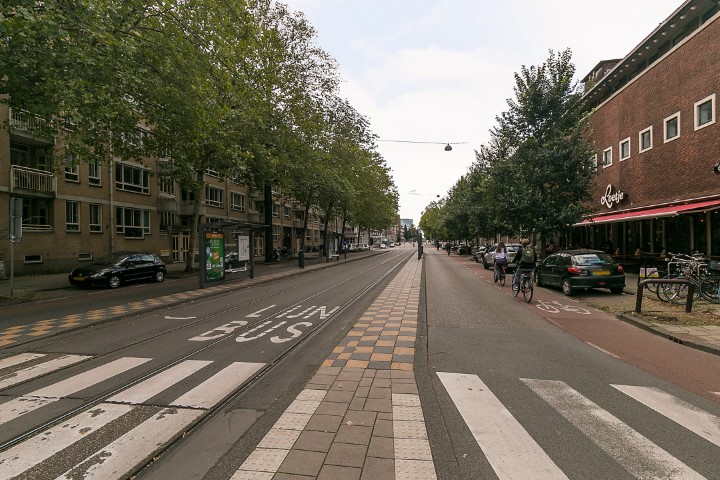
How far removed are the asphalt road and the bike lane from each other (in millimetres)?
25

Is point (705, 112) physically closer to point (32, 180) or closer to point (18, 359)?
point (18, 359)

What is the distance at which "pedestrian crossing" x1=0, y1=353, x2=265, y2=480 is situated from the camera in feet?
9.70

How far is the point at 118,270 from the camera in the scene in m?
16.5

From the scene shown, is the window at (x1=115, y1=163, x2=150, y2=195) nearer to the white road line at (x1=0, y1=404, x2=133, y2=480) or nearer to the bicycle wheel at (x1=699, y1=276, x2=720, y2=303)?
the white road line at (x1=0, y1=404, x2=133, y2=480)

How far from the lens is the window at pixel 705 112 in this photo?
15.9 metres

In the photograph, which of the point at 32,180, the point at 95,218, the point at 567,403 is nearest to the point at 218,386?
the point at 567,403

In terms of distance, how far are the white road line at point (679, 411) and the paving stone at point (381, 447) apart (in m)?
2.70

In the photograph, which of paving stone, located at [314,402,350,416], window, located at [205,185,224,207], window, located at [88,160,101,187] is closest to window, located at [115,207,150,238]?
window, located at [88,160,101,187]

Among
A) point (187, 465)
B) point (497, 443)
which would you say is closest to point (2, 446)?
point (187, 465)

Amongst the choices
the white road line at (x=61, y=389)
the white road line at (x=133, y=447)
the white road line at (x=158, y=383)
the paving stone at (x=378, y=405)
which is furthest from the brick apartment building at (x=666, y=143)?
the white road line at (x=61, y=389)

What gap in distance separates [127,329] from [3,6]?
8307 mm

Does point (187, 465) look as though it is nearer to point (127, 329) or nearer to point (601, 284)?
point (127, 329)

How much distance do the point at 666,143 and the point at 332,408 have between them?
22.0 meters

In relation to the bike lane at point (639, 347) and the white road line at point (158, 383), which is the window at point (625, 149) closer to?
the bike lane at point (639, 347)
